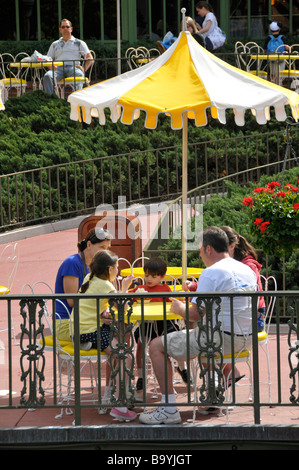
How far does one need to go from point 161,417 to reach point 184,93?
9.20 feet

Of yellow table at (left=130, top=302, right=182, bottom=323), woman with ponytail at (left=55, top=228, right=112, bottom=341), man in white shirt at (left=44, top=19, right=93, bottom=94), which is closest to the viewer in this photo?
yellow table at (left=130, top=302, right=182, bottom=323)

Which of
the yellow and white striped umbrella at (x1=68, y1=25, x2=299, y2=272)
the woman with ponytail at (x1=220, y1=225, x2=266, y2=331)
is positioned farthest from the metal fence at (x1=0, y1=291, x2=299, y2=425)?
the yellow and white striped umbrella at (x1=68, y1=25, x2=299, y2=272)

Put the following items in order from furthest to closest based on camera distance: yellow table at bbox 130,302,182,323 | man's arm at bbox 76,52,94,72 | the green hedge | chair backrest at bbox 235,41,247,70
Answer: chair backrest at bbox 235,41,247,70 < man's arm at bbox 76,52,94,72 < the green hedge < yellow table at bbox 130,302,182,323

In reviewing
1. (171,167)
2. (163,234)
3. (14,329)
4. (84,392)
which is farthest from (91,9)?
(84,392)

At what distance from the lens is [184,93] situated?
7980 mm

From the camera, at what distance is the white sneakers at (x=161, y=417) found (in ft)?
21.8

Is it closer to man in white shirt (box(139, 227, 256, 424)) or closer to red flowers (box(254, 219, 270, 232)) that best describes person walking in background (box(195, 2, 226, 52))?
red flowers (box(254, 219, 270, 232))

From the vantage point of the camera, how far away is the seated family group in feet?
22.0

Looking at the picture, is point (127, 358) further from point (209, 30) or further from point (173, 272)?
point (209, 30)

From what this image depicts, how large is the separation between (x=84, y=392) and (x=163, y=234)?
189 inches

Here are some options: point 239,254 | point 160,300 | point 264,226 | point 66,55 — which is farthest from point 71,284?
point 66,55

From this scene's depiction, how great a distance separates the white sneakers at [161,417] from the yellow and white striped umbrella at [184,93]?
6.53 feet

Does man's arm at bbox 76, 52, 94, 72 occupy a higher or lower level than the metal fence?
higher
